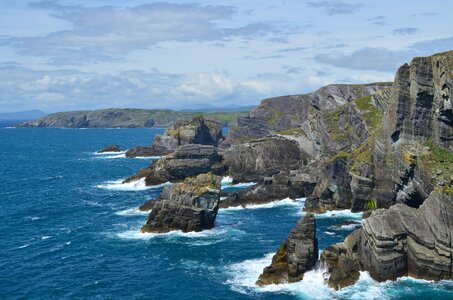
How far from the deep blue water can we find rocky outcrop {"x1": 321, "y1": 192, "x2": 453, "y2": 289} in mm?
1624

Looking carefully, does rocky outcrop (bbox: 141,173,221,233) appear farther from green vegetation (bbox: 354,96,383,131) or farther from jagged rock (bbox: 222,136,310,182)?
jagged rock (bbox: 222,136,310,182)

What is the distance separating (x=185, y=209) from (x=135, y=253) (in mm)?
13540

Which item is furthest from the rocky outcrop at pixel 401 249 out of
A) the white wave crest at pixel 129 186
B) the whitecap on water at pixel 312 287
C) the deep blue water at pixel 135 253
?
the white wave crest at pixel 129 186

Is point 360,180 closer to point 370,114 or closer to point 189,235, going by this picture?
point 370,114

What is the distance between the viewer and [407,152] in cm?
8144

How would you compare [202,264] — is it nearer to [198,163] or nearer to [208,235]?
[208,235]

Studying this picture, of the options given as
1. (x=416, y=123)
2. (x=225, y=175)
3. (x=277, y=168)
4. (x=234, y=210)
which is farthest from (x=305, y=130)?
(x=416, y=123)

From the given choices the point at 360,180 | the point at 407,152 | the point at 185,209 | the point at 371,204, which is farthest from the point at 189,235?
the point at 407,152

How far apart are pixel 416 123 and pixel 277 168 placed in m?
58.1

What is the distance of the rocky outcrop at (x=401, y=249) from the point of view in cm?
6256

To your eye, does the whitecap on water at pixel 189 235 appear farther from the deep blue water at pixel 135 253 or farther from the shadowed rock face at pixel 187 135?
the shadowed rock face at pixel 187 135

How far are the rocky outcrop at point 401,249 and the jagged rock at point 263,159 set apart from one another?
234 ft

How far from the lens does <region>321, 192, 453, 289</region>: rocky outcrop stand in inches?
2463

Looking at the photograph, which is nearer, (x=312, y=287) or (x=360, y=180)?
(x=312, y=287)
